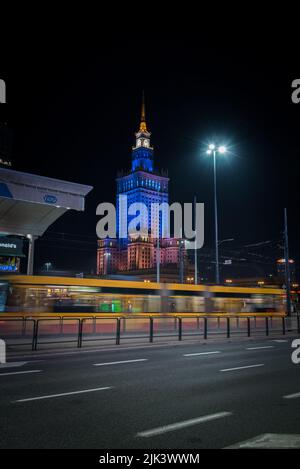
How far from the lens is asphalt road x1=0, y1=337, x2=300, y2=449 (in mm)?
5168

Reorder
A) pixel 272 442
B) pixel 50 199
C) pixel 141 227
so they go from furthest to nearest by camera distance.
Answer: pixel 141 227, pixel 50 199, pixel 272 442

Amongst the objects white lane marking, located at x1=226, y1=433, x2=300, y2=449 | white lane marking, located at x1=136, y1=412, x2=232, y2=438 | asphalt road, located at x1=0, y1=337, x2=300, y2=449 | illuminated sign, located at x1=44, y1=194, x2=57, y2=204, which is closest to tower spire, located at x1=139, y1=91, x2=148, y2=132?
illuminated sign, located at x1=44, y1=194, x2=57, y2=204

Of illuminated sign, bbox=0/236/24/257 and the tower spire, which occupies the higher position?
the tower spire

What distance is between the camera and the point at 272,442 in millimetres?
4973

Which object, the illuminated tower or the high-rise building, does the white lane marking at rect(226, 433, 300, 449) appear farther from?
the illuminated tower

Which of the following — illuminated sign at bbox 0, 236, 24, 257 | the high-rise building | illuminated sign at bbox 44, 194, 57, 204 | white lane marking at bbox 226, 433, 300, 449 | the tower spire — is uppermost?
the tower spire

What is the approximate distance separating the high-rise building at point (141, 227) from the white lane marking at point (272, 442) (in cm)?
14129

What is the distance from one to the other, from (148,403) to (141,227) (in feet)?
480

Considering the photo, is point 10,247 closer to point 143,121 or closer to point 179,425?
point 179,425

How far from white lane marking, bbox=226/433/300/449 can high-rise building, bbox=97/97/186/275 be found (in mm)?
141289

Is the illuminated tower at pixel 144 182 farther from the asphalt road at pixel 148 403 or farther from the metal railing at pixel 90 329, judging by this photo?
the asphalt road at pixel 148 403

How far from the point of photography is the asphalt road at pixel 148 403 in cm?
517

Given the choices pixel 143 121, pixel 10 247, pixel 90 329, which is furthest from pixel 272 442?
pixel 143 121
